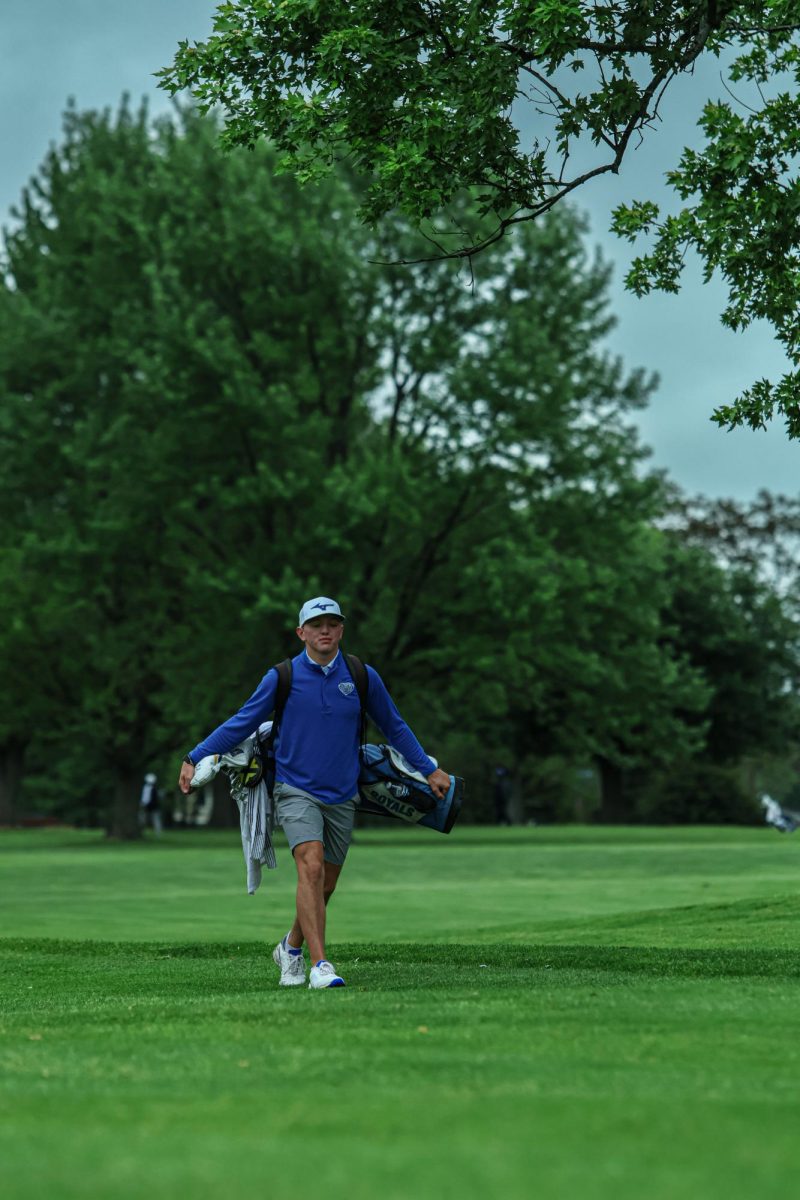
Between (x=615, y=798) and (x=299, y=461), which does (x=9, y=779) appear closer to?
(x=615, y=798)

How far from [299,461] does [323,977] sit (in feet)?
110

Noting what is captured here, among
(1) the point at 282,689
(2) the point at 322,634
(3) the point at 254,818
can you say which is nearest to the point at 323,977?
(3) the point at 254,818

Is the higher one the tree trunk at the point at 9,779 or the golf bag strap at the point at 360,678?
the tree trunk at the point at 9,779

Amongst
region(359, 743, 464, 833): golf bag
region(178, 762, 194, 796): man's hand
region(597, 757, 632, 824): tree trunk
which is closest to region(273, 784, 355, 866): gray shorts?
region(359, 743, 464, 833): golf bag

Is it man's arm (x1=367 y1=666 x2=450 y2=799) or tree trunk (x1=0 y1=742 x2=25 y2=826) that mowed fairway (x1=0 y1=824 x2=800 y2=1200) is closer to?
man's arm (x1=367 y1=666 x2=450 y2=799)

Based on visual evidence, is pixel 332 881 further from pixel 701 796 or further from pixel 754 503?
pixel 754 503

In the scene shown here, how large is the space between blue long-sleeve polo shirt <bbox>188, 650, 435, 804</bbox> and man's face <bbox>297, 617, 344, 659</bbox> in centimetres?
9

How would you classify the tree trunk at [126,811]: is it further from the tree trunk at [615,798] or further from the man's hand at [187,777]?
the man's hand at [187,777]

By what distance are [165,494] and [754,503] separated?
139 ft

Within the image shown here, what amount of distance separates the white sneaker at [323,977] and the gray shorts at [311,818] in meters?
0.68

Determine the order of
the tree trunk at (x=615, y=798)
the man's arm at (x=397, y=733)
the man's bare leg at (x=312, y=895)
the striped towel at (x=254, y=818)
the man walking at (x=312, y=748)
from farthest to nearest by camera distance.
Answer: the tree trunk at (x=615, y=798)
the man's arm at (x=397, y=733)
the striped towel at (x=254, y=818)
the man walking at (x=312, y=748)
the man's bare leg at (x=312, y=895)

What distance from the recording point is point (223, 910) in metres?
24.7

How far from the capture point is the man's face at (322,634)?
11.2 m

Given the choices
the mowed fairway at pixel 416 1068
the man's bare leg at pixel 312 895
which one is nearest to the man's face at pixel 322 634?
the man's bare leg at pixel 312 895
